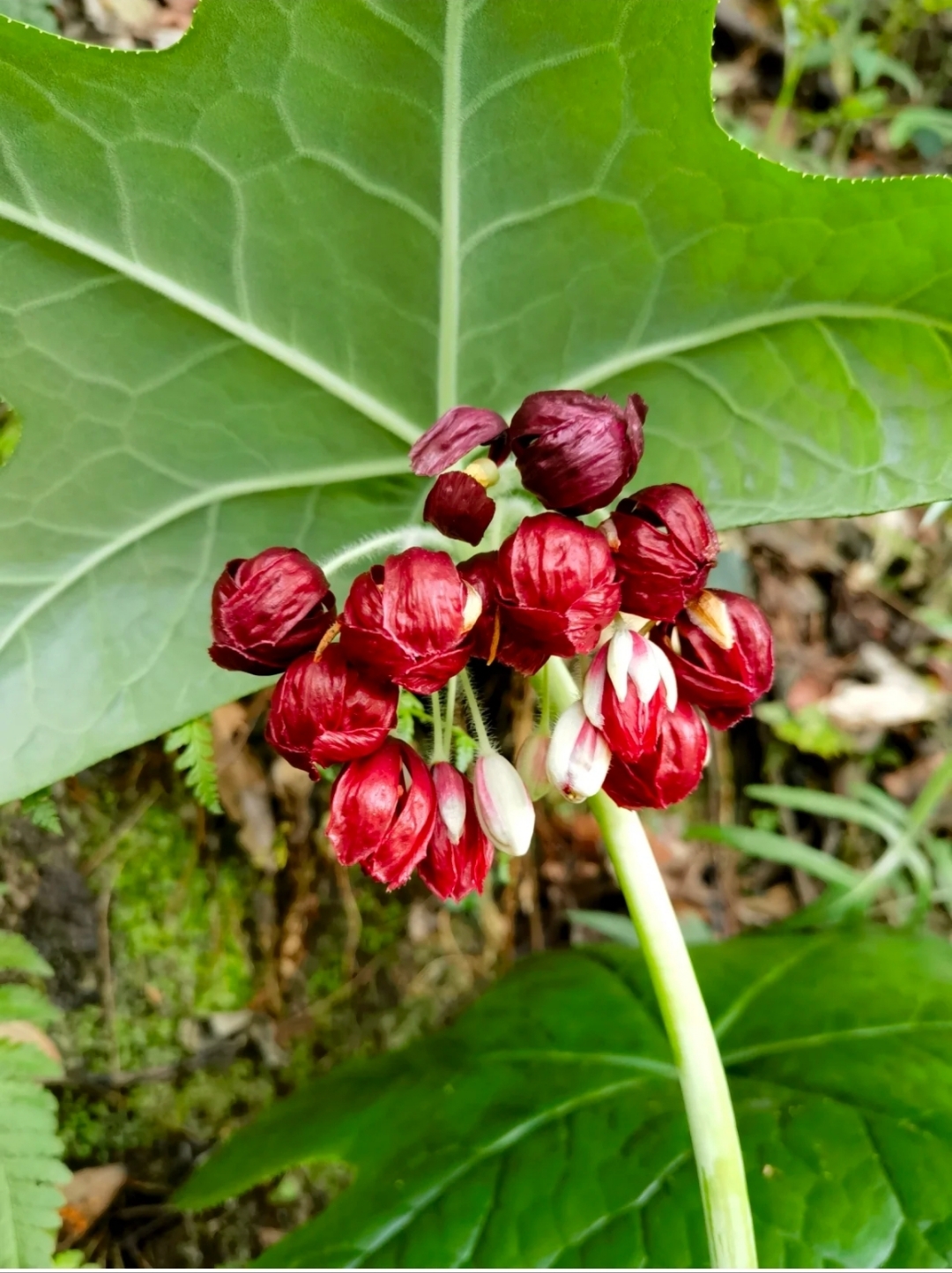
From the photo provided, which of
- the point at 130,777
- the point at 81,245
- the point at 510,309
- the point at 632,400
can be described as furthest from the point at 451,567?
the point at 130,777

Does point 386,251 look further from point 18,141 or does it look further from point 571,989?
point 571,989

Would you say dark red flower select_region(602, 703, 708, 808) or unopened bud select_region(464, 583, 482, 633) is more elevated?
unopened bud select_region(464, 583, 482, 633)

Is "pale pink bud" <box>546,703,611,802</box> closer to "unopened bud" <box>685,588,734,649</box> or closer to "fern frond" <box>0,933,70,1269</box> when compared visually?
"unopened bud" <box>685,588,734,649</box>

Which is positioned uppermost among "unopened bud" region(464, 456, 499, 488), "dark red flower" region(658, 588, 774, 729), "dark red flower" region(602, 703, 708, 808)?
"unopened bud" region(464, 456, 499, 488)

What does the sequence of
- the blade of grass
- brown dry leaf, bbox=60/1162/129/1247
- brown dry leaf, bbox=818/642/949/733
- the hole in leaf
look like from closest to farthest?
1. the hole in leaf
2. brown dry leaf, bbox=60/1162/129/1247
3. the blade of grass
4. brown dry leaf, bbox=818/642/949/733

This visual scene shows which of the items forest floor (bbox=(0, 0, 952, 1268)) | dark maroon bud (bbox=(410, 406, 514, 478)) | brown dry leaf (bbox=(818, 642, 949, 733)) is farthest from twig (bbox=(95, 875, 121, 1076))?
brown dry leaf (bbox=(818, 642, 949, 733))

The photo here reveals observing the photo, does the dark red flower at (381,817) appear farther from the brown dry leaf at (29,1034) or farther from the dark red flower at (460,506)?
the brown dry leaf at (29,1034)
